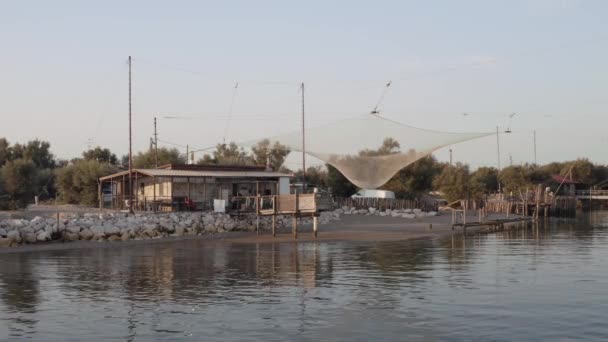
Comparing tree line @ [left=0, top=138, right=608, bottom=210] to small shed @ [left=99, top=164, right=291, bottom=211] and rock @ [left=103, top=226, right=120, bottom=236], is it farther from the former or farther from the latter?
rock @ [left=103, top=226, right=120, bottom=236]

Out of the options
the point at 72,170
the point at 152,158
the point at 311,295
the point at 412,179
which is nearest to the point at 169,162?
the point at 152,158

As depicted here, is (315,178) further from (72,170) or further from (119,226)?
(119,226)

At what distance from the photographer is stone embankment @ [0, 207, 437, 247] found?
3619 cm

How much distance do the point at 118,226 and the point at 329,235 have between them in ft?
40.1

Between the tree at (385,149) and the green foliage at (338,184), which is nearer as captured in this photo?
the tree at (385,149)

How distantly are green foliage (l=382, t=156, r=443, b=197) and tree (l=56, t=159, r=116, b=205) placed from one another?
2662 centimetres

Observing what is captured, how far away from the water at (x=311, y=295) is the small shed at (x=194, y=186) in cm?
1459

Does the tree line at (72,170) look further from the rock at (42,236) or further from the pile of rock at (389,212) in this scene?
the rock at (42,236)

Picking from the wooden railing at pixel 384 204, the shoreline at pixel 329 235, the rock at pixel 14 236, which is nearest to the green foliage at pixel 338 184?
the wooden railing at pixel 384 204

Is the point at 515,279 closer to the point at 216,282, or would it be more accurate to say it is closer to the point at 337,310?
the point at 337,310

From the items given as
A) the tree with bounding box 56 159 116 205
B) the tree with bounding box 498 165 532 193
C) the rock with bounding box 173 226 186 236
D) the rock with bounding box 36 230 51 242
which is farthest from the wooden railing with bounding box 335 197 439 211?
the tree with bounding box 498 165 532 193

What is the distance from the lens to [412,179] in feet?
223

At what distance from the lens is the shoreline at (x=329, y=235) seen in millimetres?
36491

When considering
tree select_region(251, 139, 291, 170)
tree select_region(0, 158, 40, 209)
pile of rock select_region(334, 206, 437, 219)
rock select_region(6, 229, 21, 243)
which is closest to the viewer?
rock select_region(6, 229, 21, 243)
